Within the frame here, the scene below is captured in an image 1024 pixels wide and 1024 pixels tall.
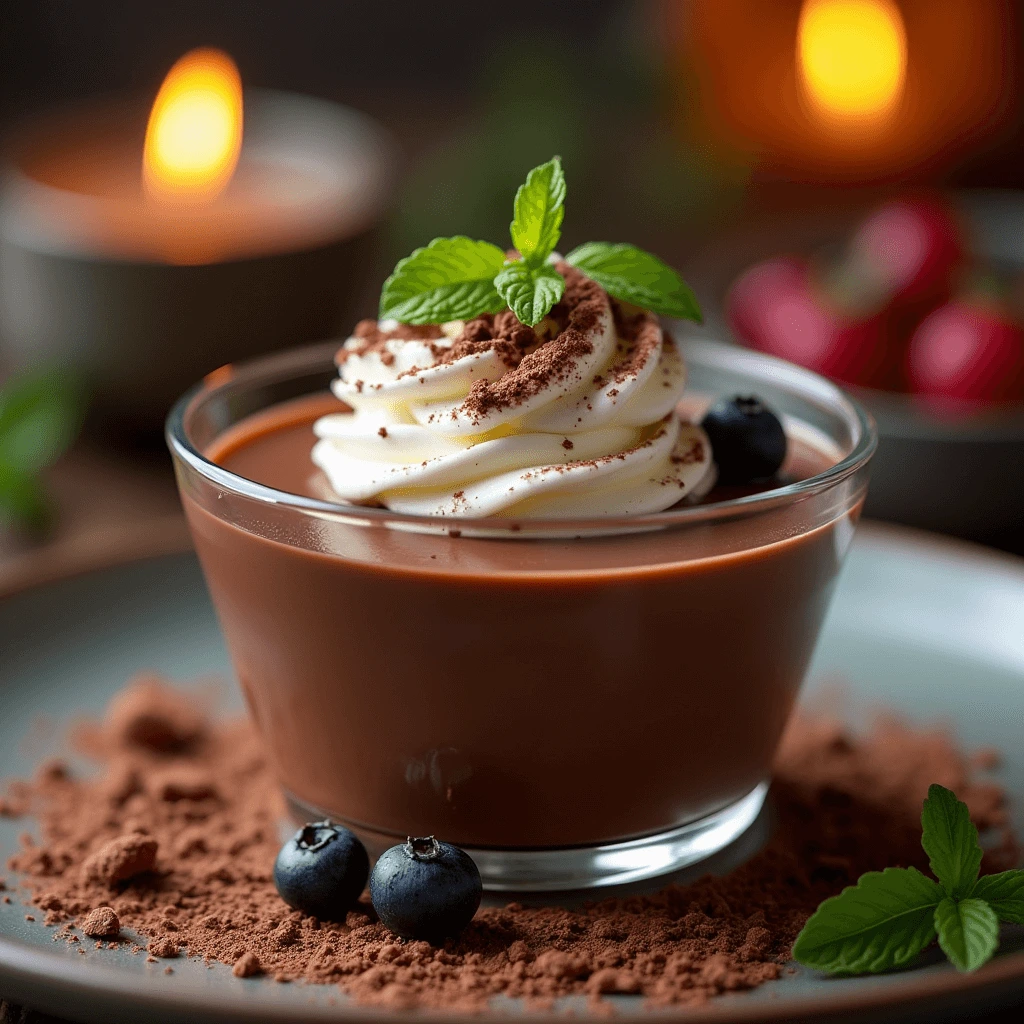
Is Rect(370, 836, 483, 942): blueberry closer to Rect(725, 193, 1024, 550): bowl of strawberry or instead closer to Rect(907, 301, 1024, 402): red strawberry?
Rect(725, 193, 1024, 550): bowl of strawberry

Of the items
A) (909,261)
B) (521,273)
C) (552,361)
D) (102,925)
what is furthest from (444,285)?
(909,261)

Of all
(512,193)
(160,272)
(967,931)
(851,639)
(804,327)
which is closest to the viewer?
(967,931)

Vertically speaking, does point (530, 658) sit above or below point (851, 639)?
above

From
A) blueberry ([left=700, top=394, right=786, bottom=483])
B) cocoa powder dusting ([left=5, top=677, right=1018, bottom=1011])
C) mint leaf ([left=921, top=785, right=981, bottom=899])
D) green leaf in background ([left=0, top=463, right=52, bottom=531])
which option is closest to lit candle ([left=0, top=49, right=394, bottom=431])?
green leaf in background ([left=0, top=463, right=52, bottom=531])

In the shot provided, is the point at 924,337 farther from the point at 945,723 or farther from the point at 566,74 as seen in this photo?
the point at 566,74

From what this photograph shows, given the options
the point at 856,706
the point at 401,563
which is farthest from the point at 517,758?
the point at 856,706

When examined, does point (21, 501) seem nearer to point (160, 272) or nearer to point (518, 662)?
point (160, 272)

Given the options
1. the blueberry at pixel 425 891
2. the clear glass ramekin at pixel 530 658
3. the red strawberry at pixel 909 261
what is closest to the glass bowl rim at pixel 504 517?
the clear glass ramekin at pixel 530 658

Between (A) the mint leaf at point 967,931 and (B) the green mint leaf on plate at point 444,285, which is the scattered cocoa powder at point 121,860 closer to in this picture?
(B) the green mint leaf on plate at point 444,285
